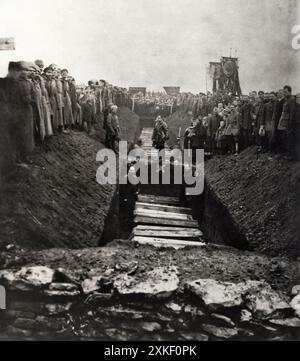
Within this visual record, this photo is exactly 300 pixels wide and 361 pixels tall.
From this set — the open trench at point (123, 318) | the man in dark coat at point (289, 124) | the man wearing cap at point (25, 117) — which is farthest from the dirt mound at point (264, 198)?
the man wearing cap at point (25, 117)

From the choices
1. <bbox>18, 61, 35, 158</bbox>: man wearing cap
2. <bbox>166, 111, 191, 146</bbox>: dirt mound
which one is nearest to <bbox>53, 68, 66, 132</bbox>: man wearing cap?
<bbox>18, 61, 35, 158</bbox>: man wearing cap

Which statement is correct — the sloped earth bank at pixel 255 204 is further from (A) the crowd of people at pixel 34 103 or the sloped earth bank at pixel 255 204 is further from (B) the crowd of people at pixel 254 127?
(A) the crowd of people at pixel 34 103

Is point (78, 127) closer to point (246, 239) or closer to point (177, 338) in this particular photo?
point (246, 239)

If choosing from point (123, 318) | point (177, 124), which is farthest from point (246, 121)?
point (177, 124)

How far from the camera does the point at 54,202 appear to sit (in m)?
5.45

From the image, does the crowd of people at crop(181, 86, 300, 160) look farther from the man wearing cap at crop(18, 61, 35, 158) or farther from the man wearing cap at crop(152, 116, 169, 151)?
the man wearing cap at crop(18, 61, 35, 158)

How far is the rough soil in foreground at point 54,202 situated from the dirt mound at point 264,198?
240cm

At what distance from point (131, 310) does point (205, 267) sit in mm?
1079

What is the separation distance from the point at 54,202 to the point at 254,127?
5628mm

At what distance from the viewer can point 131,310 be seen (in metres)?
3.42

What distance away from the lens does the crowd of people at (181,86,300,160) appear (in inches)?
287

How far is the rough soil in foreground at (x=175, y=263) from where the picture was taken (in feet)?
12.8

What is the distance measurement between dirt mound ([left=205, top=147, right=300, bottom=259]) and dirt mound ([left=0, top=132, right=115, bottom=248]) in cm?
241
